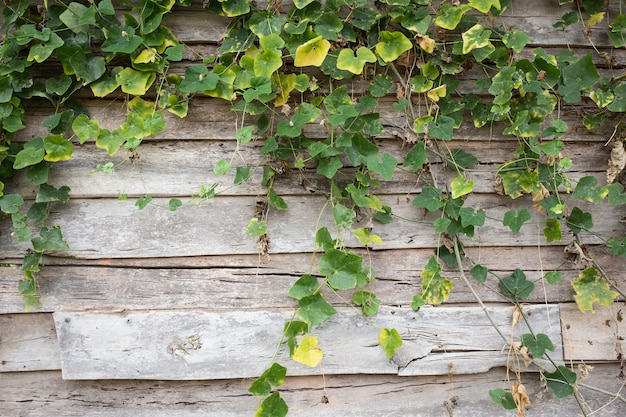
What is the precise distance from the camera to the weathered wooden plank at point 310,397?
1629 mm

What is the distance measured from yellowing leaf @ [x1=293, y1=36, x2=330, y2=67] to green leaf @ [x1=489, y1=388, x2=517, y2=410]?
118cm

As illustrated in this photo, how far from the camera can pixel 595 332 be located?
5.69 ft

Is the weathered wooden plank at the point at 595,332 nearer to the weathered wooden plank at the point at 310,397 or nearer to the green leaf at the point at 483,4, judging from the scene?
the weathered wooden plank at the point at 310,397

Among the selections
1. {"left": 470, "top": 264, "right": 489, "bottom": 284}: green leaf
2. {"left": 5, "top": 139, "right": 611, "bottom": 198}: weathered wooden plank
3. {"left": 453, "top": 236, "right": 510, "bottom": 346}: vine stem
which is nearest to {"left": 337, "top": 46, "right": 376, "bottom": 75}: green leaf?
{"left": 5, "top": 139, "right": 611, "bottom": 198}: weathered wooden plank

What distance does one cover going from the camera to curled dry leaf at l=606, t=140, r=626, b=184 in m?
1.68

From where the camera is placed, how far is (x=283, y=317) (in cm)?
161

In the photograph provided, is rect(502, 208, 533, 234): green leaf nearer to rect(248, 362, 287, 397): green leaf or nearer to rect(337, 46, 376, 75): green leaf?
rect(337, 46, 376, 75): green leaf

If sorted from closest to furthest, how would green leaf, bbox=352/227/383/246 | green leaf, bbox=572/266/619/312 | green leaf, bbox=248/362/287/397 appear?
green leaf, bbox=248/362/287/397 < green leaf, bbox=352/227/383/246 < green leaf, bbox=572/266/619/312

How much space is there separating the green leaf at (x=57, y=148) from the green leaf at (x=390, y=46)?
1008 millimetres

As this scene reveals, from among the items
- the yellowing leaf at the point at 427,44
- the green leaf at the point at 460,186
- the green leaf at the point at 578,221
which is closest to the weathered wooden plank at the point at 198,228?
the green leaf at the point at 460,186

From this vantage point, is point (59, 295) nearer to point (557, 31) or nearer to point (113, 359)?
point (113, 359)

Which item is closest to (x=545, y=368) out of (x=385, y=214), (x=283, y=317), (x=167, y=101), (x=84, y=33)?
(x=385, y=214)

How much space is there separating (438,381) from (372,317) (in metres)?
0.34

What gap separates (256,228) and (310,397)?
61 cm
